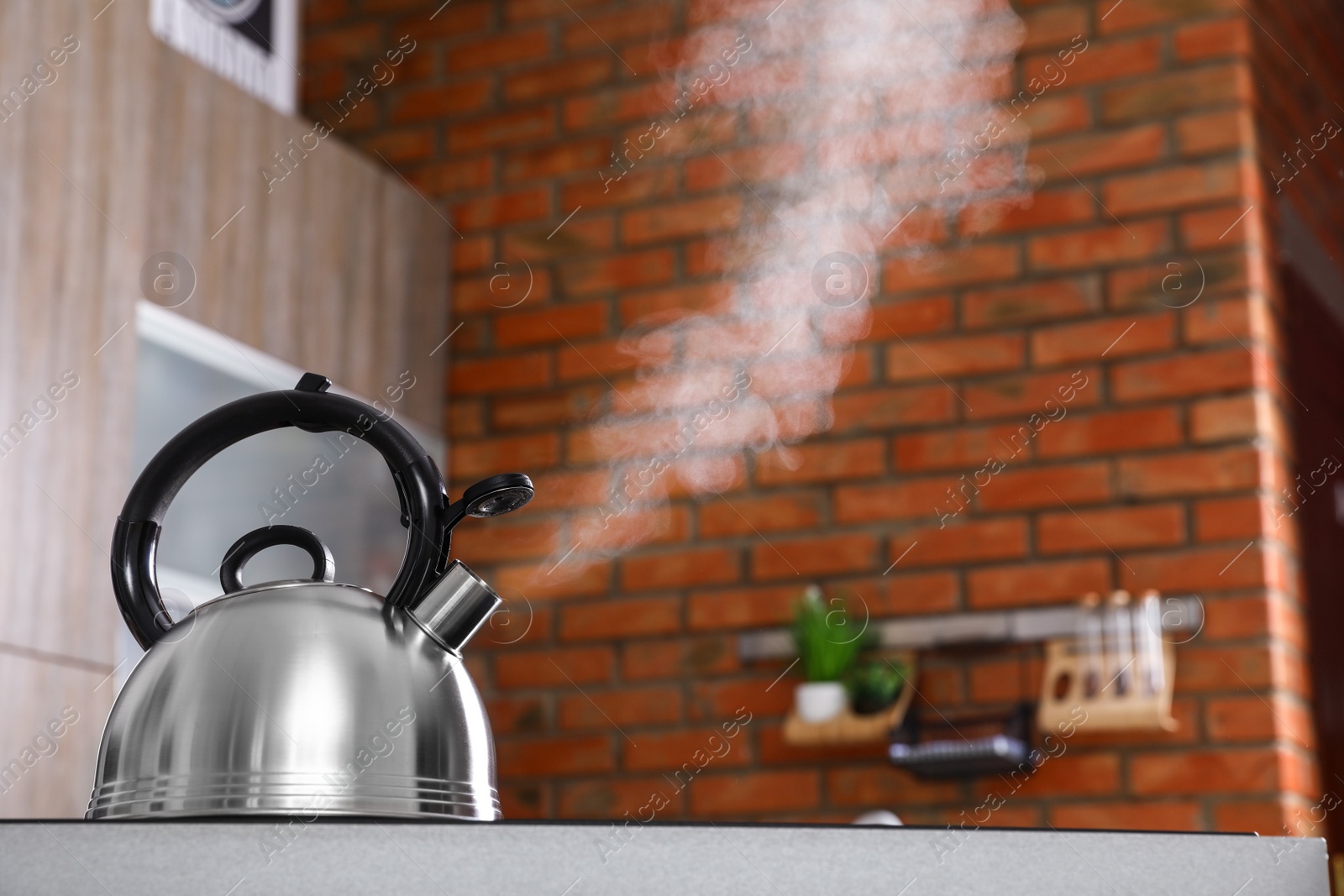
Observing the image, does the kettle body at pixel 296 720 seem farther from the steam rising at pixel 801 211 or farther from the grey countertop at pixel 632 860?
the steam rising at pixel 801 211

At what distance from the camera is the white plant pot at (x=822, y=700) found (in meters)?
2.50

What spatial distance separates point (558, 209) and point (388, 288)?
0.35 m

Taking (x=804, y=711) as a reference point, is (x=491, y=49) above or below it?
above

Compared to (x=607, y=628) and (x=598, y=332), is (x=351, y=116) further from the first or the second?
(x=607, y=628)

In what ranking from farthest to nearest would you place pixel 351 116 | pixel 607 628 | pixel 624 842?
pixel 351 116 < pixel 607 628 < pixel 624 842

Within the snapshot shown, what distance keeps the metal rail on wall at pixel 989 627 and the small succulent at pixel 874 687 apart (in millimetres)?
58

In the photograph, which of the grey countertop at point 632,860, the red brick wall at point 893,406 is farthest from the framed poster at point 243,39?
the grey countertop at point 632,860

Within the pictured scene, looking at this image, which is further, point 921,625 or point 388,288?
point 388,288

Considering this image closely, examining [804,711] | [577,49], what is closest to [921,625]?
[804,711]

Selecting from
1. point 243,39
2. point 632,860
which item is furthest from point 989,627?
point 632,860

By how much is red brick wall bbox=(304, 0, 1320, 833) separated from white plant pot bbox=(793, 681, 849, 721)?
102mm

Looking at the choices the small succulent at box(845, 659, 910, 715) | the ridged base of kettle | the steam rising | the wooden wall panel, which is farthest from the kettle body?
the steam rising

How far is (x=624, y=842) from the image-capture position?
65 cm

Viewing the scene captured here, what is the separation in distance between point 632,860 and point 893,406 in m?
2.05
